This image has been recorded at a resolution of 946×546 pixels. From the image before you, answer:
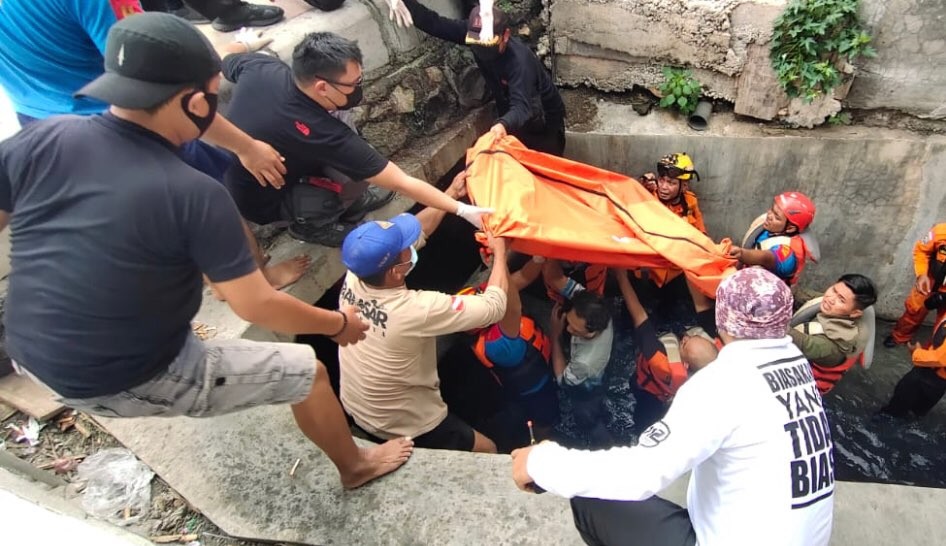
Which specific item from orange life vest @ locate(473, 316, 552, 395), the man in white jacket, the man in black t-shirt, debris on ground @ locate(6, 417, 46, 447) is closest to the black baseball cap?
the man in black t-shirt

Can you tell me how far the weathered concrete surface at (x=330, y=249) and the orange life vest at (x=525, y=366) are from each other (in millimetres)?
1105

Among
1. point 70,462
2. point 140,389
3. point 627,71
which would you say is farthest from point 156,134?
point 627,71

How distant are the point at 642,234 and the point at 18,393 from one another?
3.45m

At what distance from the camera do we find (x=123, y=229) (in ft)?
5.47

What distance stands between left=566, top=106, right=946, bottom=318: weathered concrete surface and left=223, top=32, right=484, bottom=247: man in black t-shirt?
249cm

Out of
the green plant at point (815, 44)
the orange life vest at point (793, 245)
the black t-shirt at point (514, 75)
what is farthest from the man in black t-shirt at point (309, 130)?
the green plant at point (815, 44)

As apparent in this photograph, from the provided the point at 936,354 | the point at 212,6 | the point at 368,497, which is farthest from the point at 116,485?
the point at 936,354

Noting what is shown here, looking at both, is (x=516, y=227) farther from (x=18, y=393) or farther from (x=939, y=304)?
(x=939, y=304)

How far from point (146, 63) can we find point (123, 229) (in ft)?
1.59

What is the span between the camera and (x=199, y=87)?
182 centimetres

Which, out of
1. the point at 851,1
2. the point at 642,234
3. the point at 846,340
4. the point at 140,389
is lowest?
the point at 846,340

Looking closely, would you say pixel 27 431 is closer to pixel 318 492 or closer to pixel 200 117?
pixel 318 492

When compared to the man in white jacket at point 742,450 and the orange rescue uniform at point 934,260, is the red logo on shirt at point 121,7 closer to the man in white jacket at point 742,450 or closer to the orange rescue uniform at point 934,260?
the man in white jacket at point 742,450

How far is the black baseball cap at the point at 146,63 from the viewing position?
169cm
